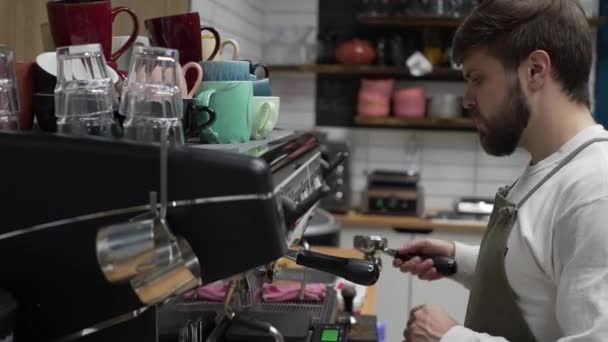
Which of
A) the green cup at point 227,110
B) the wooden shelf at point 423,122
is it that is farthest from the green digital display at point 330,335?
the wooden shelf at point 423,122

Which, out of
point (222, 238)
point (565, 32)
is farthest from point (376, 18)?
point (222, 238)

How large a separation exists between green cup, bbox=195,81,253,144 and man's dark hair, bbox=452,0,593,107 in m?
0.48

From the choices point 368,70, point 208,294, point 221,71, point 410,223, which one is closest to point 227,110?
point 221,71

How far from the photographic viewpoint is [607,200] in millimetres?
1103

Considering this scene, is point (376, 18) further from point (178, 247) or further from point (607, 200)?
point (178, 247)

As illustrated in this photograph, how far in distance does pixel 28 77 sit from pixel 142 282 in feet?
1.46

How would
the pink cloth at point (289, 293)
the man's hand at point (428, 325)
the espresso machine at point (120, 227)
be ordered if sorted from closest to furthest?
1. the espresso machine at point (120, 227)
2. the man's hand at point (428, 325)
3. the pink cloth at point (289, 293)

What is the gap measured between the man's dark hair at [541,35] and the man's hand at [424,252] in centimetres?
50

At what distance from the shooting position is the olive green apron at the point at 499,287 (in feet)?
4.21

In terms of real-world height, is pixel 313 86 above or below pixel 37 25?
below

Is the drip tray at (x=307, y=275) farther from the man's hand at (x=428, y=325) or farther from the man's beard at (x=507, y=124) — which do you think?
the man's beard at (x=507, y=124)

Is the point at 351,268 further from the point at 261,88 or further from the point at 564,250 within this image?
the point at 261,88

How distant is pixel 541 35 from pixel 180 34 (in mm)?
662

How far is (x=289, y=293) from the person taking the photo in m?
1.64
